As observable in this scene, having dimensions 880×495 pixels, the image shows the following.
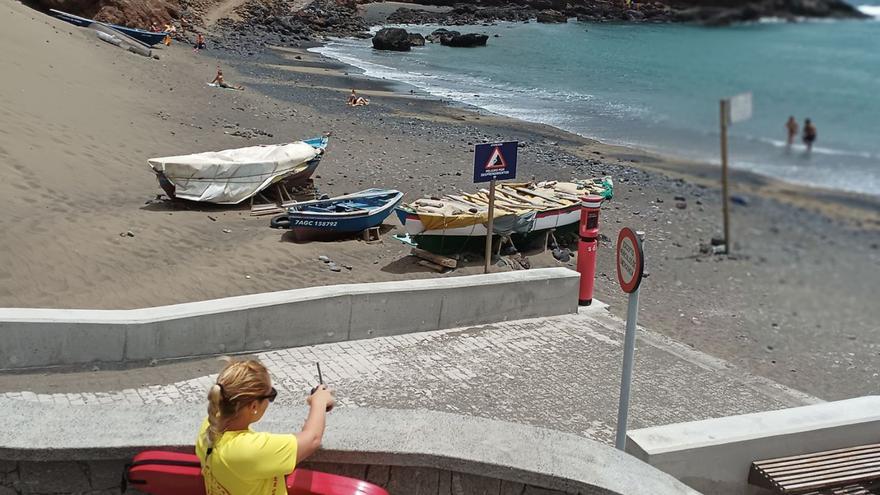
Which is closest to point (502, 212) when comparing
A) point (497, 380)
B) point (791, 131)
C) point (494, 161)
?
point (494, 161)

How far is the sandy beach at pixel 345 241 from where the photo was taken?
8.02ft

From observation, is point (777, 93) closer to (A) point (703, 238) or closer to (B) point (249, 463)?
(A) point (703, 238)

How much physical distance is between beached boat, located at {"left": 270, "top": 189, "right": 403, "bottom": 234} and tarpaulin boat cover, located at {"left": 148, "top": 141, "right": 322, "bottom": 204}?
1252 millimetres

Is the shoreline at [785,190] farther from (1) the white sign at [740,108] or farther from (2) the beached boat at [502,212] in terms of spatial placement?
(2) the beached boat at [502,212]

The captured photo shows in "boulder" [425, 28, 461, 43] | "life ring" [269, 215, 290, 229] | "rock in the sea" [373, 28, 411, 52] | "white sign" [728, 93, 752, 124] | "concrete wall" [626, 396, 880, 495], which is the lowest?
"life ring" [269, 215, 290, 229]

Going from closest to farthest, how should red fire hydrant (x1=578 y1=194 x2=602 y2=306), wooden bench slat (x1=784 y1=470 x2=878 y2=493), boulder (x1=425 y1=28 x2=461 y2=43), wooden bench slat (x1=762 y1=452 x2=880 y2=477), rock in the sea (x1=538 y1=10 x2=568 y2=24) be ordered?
wooden bench slat (x1=784 y1=470 x2=878 y2=493) → wooden bench slat (x1=762 y1=452 x2=880 y2=477) → rock in the sea (x1=538 y1=10 x2=568 y2=24) → red fire hydrant (x1=578 y1=194 x2=602 y2=306) → boulder (x1=425 y1=28 x2=461 y2=43)

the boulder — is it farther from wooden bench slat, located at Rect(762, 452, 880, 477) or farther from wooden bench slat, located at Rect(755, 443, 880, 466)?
wooden bench slat, located at Rect(762, 452, 880, 477)

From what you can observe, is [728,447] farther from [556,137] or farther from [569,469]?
[556,137]

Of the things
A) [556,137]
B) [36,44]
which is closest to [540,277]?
[556,137]

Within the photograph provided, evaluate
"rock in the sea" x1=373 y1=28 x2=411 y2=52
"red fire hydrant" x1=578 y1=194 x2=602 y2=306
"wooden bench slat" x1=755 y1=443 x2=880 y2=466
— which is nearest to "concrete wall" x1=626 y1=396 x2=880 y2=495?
"wooden bench slat" x1=755 y1=443 x2=880 y2=466

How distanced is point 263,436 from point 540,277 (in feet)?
20.6

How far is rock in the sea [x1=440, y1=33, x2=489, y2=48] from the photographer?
57491 millimetres

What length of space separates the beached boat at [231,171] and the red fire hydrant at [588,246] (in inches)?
341

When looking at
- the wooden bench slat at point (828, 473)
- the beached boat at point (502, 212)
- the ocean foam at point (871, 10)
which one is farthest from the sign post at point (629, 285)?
the beached boat at point (502, 212)
